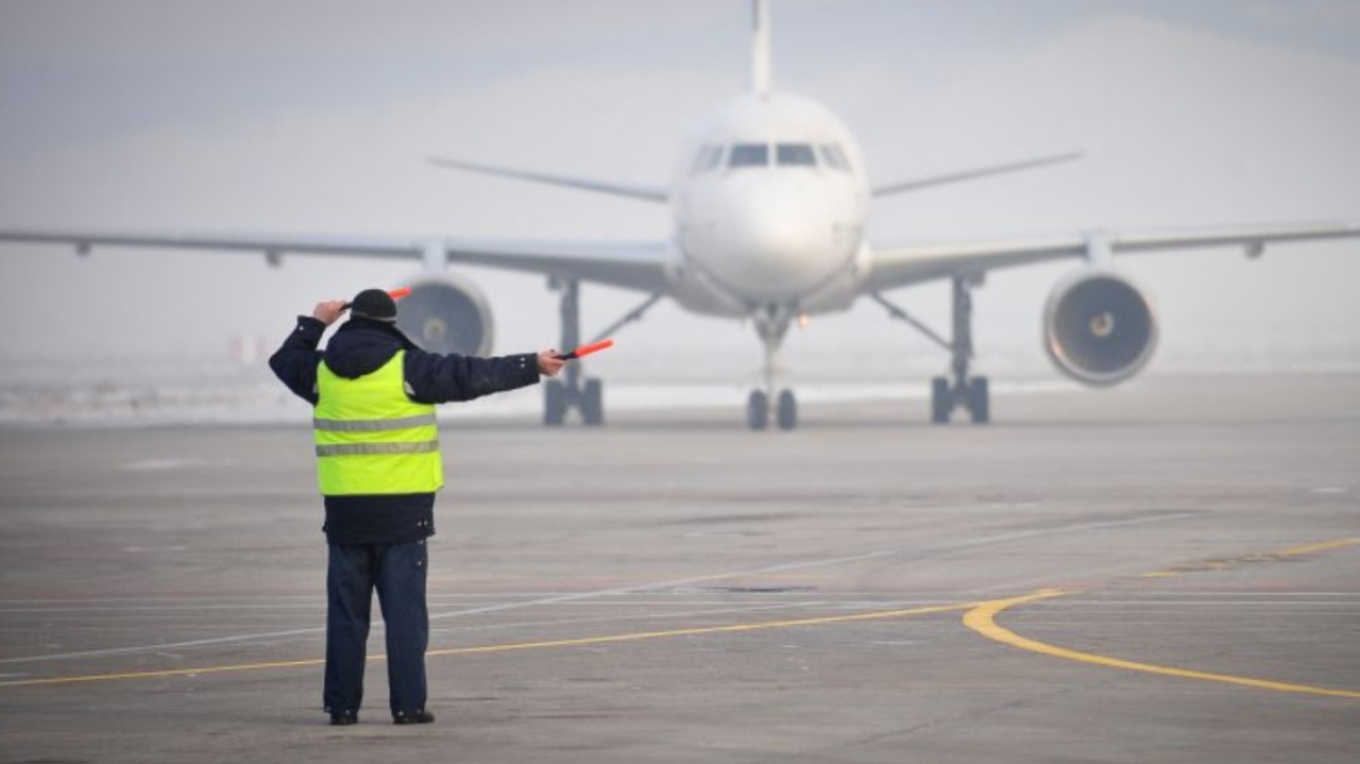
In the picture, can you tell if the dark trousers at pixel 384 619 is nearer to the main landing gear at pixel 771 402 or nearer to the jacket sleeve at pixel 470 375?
the jacket sleeve at pixel 470 375

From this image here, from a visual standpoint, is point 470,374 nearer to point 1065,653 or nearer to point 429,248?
point 1065,653

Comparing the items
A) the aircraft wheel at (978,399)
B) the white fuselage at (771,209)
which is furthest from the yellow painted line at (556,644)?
the aircraft wheel at (978,399)

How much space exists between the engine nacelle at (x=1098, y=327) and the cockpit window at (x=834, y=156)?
10.3 ft

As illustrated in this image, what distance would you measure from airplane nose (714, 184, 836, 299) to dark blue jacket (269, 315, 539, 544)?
83.7ft

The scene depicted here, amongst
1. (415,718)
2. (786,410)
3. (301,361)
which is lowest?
(415,718)

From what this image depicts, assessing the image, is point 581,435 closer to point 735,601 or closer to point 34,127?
point 735,601

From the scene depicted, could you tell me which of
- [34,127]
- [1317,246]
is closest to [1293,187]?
[1317,246]

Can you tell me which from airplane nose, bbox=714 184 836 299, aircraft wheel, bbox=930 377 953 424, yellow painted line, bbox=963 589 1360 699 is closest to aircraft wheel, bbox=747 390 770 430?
airplane nose, bbox=714 184 836 299

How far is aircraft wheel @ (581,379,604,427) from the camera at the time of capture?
4234 centimetres

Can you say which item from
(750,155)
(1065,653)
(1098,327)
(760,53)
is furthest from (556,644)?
(760,53)

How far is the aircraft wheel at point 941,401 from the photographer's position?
42.1 meters

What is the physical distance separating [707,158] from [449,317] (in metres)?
3.89

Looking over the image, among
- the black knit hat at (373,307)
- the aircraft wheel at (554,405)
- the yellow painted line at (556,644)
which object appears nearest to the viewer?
the black knit hat at (373,307)

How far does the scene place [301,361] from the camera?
12.1m
